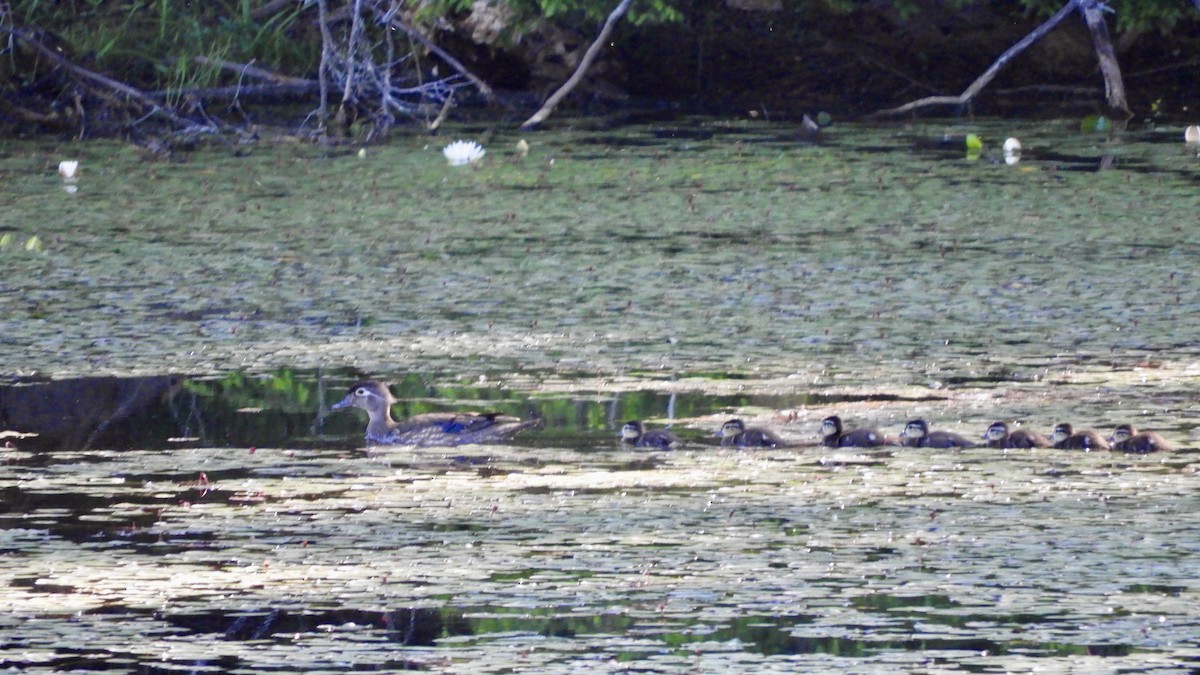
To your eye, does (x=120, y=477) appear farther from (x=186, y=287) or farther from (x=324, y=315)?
(x=186, y=287)

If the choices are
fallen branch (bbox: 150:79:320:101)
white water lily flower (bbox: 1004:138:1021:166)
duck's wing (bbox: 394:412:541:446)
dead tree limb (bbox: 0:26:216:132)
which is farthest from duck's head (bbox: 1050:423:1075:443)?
fallen branch (bbox: 150:79:320:101)

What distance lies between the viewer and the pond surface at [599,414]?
3.76 meters

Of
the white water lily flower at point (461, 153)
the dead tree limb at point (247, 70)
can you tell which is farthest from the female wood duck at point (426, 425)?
the dead tree limb at point (247, 70)

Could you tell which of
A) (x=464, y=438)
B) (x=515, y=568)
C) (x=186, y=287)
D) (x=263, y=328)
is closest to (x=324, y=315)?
(x=263, y=328)

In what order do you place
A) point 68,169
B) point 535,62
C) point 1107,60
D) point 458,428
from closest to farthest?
point 458,428 → point 68,169 → point 1107,60 → point 535,62

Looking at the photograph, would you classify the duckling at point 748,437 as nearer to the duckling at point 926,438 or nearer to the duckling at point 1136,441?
the duckling at point 926,438

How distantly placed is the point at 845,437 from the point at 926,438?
19 cm

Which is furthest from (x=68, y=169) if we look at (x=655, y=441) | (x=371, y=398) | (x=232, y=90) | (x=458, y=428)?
(x=655, y=441)

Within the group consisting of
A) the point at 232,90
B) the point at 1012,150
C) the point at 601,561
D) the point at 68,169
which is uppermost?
the point at 232,90

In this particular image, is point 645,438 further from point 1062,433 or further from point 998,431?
point 1062,433

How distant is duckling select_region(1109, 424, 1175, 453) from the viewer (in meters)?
4.97

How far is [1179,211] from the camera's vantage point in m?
9.08

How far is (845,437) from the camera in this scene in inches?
204

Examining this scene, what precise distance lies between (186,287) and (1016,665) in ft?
15.6
